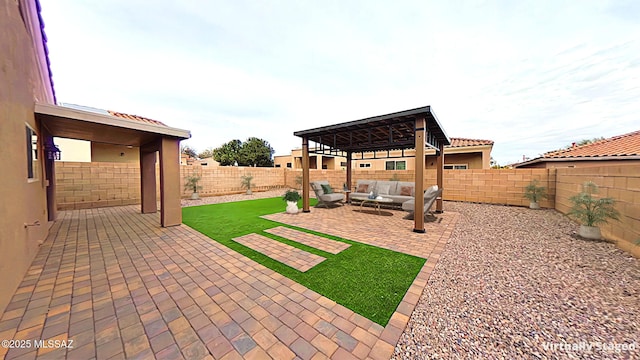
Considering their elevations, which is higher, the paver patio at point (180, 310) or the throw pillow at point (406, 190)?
the throw pillow at point (406, 190)

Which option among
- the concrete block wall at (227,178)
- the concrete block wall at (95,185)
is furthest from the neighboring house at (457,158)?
the concrete block wall at (95,185)

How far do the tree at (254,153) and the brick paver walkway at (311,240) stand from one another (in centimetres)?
2080

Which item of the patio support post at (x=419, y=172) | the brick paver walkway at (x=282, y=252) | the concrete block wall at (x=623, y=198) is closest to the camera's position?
the brick paver walkway at (x=282, y=252)

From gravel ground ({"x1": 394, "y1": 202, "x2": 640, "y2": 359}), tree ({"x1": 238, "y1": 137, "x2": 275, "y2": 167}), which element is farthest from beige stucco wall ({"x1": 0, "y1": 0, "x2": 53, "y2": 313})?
tree ({"x1": 238, "y1": 137, "x2": 275, "y2": 167})

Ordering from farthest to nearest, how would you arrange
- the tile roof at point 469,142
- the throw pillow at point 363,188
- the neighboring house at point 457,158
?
the tile roof at point 469,142
the neighboring house at point 457,158
the throw pillow at point 363,188

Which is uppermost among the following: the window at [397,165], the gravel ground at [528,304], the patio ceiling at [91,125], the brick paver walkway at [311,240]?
the patio ceiling at [91,125]

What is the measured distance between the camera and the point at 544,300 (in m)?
2.10

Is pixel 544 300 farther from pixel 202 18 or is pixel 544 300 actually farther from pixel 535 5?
pixel 202 18

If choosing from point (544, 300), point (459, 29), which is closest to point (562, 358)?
point (544, 300)

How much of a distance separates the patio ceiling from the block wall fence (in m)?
2.93

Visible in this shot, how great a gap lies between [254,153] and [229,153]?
134 inches

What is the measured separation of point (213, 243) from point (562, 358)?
4.49 m

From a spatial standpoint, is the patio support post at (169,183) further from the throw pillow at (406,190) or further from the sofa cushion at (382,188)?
the throw pillow at (406,190)

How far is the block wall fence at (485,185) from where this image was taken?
11.3 ft
